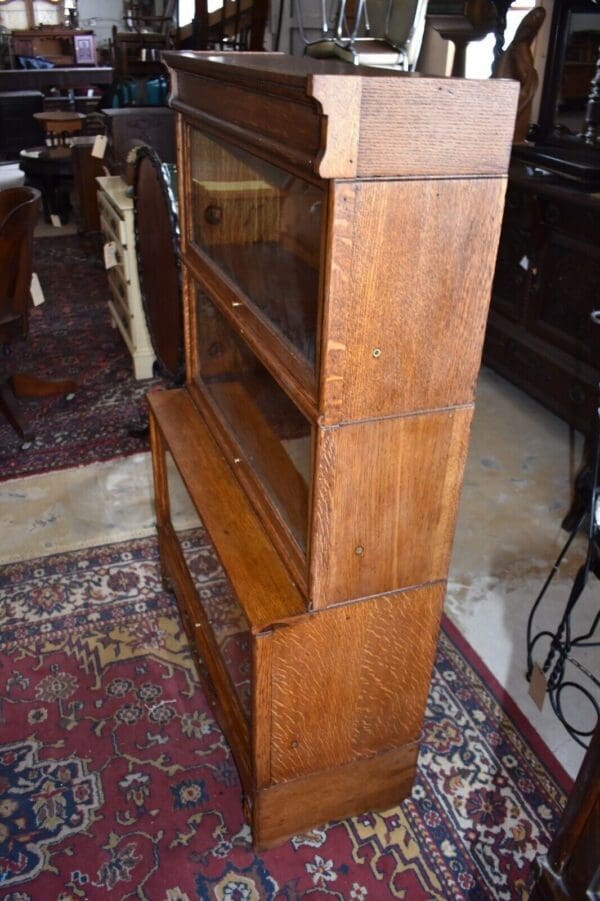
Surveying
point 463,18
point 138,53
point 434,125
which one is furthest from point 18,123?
point 434,125

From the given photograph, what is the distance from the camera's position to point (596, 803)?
85 cm

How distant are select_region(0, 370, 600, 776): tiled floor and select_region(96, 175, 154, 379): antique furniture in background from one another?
769 millimetres

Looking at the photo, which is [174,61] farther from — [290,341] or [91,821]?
[91,821]

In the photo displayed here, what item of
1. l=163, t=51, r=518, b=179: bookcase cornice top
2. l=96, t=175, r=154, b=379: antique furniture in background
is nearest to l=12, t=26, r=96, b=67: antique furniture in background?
l=96, t=175, r=154, b=379: antique furniture in background

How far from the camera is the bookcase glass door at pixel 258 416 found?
138 cm

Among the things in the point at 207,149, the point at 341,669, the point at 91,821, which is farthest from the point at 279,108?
the point at 91,821

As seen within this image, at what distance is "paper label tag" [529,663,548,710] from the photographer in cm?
183

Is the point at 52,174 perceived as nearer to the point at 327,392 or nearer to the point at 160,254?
the point at 160,254

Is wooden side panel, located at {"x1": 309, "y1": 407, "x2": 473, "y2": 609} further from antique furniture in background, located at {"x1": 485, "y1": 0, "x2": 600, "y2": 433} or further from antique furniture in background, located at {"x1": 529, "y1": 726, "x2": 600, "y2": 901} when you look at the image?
antique furniture in background, located at {"x1": 485, "y1": 0, "x2": 600, "y2": 433}

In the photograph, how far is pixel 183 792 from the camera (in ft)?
5.77

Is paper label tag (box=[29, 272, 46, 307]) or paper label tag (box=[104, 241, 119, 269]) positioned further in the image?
paper label tag (box=[104, 241, 119, 269])

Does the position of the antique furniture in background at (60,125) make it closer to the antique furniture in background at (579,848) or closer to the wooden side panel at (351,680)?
the wooden side panel at (351,680)

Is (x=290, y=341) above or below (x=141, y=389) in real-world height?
above

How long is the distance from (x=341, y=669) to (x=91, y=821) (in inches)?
27.3
